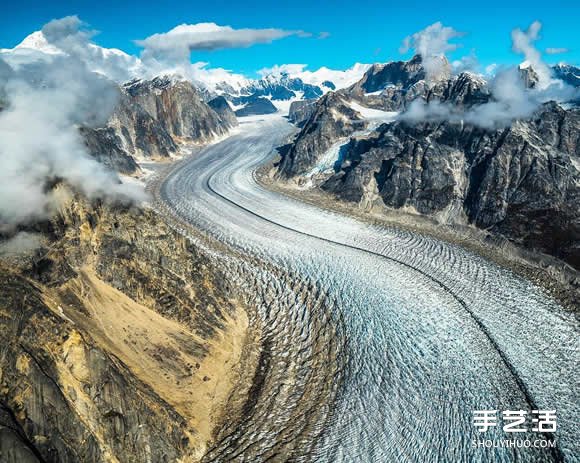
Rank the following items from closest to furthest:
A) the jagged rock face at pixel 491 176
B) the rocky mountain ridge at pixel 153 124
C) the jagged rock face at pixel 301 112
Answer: the jagged rock face at pixel 491 176 → the rocky mountain ridge at pixel 153 124 → the jagged rock face at pixel 301 112

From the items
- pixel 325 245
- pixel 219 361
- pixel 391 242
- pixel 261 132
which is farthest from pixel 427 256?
pixel 261 132

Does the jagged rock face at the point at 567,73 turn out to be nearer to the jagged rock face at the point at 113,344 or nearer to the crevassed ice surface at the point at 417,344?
the crevassed ice surface at the point at 417,344

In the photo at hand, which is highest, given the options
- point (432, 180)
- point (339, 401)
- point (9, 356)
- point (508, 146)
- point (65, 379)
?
point (508, 146)

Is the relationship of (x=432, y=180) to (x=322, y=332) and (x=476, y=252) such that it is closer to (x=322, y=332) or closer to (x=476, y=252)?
(x=476, y=252)

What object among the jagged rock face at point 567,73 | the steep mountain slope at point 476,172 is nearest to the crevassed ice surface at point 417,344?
the steep mountain slope at point 476,172

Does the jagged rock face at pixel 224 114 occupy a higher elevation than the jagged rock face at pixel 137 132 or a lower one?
higher
